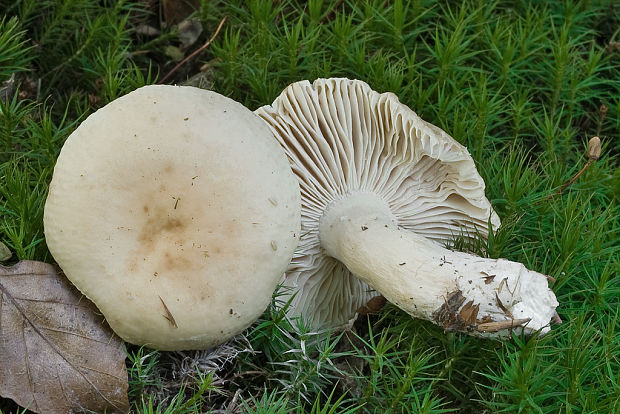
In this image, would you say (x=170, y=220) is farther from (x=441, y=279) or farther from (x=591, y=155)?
(x=591, y=155)

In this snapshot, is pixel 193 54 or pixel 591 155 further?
pixel 193 54

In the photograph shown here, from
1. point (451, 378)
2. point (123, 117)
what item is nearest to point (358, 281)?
point (451, 378)

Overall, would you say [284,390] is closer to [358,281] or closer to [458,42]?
[358,281]

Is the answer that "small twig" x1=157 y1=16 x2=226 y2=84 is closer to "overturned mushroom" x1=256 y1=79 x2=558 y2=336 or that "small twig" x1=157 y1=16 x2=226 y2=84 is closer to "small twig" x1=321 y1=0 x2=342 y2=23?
"small twig" x1=321 y1=0 x2=342 y2=23

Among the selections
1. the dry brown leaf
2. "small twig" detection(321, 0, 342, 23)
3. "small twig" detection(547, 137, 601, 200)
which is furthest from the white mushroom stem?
"small twig" detection(321, 0, 342, 23)

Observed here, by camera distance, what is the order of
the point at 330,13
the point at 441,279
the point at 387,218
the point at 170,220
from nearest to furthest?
the point at 170,220
the point at 441,279
the point at 387,218
the point at 330,13

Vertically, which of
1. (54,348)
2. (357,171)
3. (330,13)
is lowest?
(54,348)

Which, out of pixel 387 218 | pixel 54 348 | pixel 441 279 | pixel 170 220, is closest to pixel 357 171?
pixel 387 218
